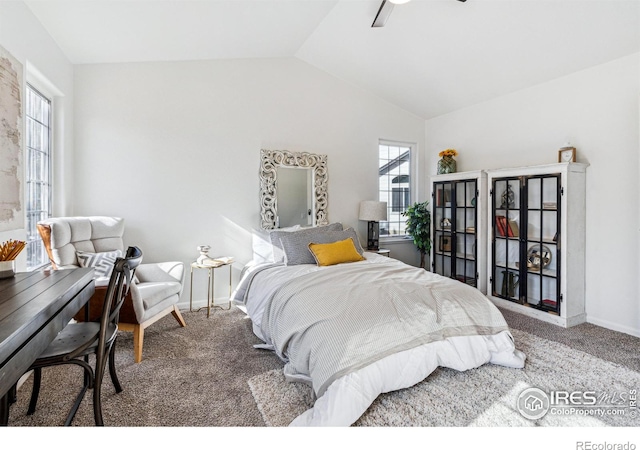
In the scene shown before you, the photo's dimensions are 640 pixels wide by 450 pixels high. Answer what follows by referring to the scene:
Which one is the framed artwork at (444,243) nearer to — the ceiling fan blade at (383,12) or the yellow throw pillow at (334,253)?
the yellow throw pillow at (334,253)

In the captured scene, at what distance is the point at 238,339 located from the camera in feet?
9.45

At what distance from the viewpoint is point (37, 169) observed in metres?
2.79

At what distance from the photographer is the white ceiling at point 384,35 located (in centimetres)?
263

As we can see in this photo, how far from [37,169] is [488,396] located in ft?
12.6

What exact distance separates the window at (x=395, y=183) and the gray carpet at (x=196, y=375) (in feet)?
7.06

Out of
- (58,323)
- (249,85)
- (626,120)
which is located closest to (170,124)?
(249,85)

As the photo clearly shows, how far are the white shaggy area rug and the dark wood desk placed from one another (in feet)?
3.69

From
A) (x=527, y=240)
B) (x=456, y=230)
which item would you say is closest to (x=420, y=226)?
(x=456, y=230)

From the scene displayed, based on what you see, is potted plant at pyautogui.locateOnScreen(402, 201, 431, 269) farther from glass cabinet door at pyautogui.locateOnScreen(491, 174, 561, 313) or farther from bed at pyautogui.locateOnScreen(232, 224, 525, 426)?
bed at pyautogui.locateOnScreen(232, 224, 525, 426)

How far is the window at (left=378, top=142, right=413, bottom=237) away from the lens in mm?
4859

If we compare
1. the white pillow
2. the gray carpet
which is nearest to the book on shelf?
the gray carpet

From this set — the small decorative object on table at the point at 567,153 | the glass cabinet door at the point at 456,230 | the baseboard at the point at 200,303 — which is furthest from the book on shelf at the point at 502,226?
the baseboard at the point at 200,303

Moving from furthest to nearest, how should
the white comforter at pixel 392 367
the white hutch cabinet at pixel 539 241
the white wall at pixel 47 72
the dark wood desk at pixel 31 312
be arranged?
the white hutch cabinet at pixel 539 241
the white wall at pixel 47 72
the white comforter at pixel 392 367
the dark wood desk at pixel 31 312

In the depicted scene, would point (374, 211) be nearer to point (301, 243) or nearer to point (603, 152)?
→ point (301, 243)
